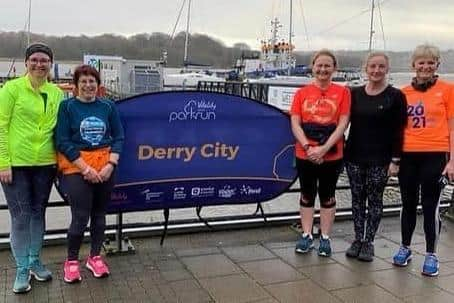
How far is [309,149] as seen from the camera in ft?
13.8

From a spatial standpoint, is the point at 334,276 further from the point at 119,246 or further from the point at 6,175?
the point at 6,175

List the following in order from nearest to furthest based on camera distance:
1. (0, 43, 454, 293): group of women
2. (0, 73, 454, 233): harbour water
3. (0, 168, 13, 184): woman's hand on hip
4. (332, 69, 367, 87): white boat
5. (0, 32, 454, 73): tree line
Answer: (0, 168, 13, 184): woman's hand on hip
(0, 43, 454, 293): group of women
(332, 69, 367, 87): white boat
(0, 73, 454, 233): harbour water
(0, 32, 454, 73): tree line

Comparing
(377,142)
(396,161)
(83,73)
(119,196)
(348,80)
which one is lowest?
(119,196)

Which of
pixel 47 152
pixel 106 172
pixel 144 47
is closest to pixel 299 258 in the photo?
pixel 106 172

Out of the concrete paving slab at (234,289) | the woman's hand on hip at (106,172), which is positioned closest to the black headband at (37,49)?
the woman's hand on hip at (106,172)

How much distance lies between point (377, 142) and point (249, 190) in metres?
1.14

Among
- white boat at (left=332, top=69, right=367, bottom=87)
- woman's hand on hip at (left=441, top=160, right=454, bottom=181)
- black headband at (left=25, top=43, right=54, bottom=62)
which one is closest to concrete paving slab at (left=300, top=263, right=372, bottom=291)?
woman's hand on hip at (left=441, top=160, right=454, bottom=181)

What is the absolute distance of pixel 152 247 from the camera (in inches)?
179

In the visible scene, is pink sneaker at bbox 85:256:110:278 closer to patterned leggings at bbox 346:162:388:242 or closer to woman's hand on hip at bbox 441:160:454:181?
patterned leggings at bbox 346:162:388:242

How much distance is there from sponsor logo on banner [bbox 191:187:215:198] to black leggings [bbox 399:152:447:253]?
1493 mm

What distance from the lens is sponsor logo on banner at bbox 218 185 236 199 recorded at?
4508 mm

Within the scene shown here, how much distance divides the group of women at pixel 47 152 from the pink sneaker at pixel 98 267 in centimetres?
12

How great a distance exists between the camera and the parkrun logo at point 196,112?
4.18 meters

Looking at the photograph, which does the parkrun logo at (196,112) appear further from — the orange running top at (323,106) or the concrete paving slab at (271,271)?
the concrete paving slab at (271,271)
